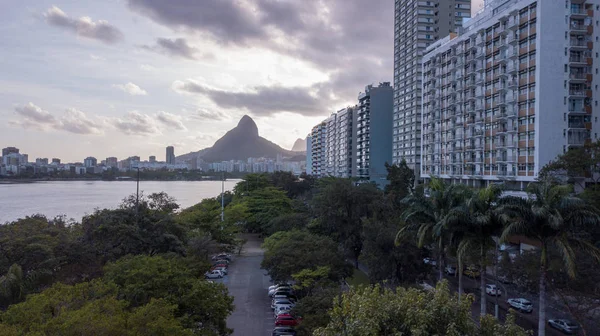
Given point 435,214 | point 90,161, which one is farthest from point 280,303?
point 90,161

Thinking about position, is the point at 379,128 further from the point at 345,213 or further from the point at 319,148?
the point at 345,213

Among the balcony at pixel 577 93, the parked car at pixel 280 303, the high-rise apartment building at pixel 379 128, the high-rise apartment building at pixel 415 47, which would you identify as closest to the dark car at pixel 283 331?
the parked car at pixel 280 303

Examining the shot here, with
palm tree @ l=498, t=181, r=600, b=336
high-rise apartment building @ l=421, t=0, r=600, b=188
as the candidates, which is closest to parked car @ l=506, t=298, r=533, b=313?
palm tree @ l=498, t=181, r=600, b=336

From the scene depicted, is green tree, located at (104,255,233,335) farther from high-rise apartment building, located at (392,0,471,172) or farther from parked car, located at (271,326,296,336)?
high-rise apartment building, located at (392,0,471,172)

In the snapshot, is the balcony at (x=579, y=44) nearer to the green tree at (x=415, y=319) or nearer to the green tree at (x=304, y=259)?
the green tree at (x=304, y=259)

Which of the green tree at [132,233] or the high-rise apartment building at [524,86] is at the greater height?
the high-rise apartment building at [524,86]
